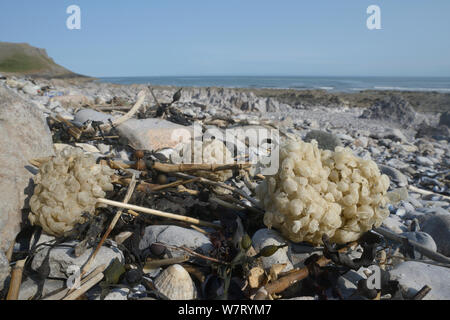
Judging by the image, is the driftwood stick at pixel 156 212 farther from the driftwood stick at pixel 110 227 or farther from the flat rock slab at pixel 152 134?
the flat rock slab at pixel 152 134

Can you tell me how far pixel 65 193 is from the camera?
79.8 inches

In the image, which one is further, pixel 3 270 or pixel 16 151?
pixel 16 151

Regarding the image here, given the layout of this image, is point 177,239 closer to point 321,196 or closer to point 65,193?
point 65,193

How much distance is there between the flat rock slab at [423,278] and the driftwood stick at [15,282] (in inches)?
91.5

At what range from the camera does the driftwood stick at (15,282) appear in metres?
1.63

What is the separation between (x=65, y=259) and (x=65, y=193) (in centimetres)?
45

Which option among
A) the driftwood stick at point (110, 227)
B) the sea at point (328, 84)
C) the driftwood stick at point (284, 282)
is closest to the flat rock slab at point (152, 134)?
the driftwood stick at point (110, 227)

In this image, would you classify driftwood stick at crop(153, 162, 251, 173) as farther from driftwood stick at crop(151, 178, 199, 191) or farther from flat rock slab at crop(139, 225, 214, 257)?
flat rock slab at crop(139, 225, 214, 257)

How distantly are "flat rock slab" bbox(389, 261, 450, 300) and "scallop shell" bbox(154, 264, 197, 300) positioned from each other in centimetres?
134

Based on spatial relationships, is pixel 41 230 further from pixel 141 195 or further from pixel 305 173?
pixel 305 173

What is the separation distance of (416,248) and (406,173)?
3.70m

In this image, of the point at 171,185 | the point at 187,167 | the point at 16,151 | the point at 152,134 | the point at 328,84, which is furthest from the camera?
the point at 328,84

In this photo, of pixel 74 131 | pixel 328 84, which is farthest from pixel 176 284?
pixel 328 84
